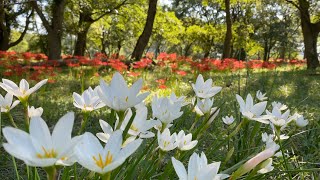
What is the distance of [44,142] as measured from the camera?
22.0 inches

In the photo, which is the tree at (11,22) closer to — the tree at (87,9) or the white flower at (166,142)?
the tree at (87,9)

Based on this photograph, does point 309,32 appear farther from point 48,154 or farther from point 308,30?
point 48,154

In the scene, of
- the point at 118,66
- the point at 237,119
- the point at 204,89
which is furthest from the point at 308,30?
the point at 204,89

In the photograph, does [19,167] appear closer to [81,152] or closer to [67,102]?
[81,152]

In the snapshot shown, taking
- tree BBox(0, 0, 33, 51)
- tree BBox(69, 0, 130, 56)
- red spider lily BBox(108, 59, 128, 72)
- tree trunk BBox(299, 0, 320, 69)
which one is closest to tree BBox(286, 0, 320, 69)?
tree trunk BBox(299, 0, 320, 69)

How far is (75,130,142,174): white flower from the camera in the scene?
1.73ft

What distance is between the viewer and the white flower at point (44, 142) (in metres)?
0.50

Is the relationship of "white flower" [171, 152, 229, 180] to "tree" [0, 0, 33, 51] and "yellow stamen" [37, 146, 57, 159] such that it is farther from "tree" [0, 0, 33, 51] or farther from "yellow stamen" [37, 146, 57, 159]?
"tree" [0, 0, 33, 51]

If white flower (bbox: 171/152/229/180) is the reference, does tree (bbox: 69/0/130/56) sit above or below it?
above

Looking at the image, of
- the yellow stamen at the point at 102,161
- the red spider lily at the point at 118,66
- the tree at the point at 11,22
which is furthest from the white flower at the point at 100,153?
the tree at the point at 11,22

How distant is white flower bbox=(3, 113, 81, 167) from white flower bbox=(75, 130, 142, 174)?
0.02 metres

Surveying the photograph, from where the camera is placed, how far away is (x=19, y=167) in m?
1.90

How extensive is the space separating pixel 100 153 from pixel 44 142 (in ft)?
0.31

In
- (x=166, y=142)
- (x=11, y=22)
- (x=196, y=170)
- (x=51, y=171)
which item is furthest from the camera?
(x=11, y=22)
